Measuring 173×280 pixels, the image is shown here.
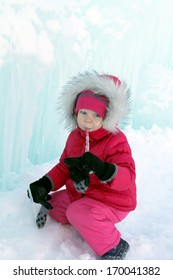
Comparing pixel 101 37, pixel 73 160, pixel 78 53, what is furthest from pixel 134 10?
pixel 73 160

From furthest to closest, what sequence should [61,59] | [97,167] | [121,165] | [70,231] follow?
[61,59], [70,231], [121,165], [97,167]

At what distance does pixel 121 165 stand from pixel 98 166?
138 millimetres

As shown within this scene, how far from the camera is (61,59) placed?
3148 mm

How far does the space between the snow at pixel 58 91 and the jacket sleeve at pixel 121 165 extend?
30 cm

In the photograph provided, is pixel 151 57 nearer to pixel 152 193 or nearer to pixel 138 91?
pixel 138 91

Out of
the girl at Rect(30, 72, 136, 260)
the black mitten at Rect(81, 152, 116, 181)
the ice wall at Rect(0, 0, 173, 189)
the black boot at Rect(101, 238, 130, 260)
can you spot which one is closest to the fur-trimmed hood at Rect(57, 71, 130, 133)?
the girl at Rect(30, 72, 136, 260)

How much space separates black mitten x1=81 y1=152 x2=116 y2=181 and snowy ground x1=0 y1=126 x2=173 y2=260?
33 cm

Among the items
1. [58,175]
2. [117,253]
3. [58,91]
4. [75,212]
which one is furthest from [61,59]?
[117,253]

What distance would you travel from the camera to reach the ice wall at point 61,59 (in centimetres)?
273

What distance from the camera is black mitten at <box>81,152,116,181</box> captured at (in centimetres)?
148

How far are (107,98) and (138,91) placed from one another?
103 inches

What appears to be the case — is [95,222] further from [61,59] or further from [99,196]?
[61,59]

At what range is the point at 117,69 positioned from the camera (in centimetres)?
382

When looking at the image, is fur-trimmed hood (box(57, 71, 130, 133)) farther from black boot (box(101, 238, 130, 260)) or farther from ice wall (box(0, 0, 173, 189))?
ice wall (box(0, 0, 173, 189))
